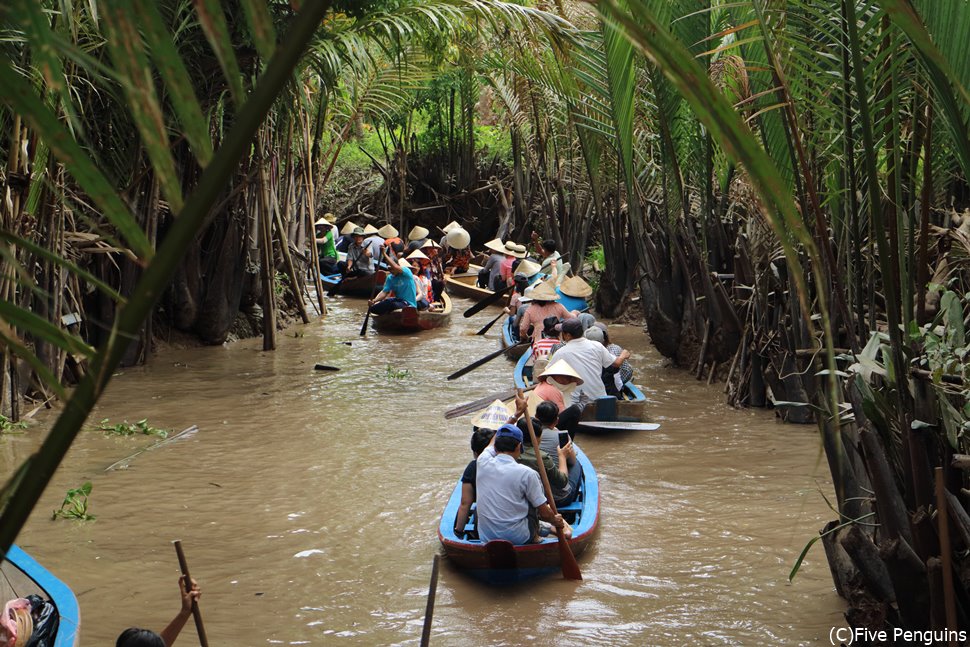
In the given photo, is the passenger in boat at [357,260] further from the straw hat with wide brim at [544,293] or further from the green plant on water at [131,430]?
the green plant on water at [131,430]

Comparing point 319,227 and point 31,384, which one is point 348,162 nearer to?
point 319,227

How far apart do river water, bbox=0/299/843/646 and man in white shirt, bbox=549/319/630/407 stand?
1.54 ft

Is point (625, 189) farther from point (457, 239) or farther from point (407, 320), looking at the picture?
point (457, 239)

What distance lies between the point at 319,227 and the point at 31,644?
1926 cm

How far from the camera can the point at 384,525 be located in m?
7.57

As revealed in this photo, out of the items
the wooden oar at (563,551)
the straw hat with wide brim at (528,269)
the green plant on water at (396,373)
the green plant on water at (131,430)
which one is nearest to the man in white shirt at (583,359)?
the wooden oar at (563,551)

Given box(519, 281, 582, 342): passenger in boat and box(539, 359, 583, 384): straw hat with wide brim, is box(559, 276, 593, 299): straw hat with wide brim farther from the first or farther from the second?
box(539, 359, 583, 384): straw hat with wide brim

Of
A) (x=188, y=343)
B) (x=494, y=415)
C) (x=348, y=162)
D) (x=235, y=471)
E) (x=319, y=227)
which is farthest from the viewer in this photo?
(x=348, y=162)

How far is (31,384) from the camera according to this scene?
10.1 metres

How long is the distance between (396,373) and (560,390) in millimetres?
4160

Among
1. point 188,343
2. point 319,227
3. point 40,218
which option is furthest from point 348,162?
point 40,218

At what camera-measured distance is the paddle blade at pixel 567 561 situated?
6.39 m

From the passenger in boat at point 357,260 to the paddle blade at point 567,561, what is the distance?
1541 centimetres

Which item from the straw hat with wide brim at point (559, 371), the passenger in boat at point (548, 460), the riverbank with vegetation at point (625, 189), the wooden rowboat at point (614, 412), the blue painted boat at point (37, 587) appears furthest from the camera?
Answer: the wooden rowboat at point (614, 412)
